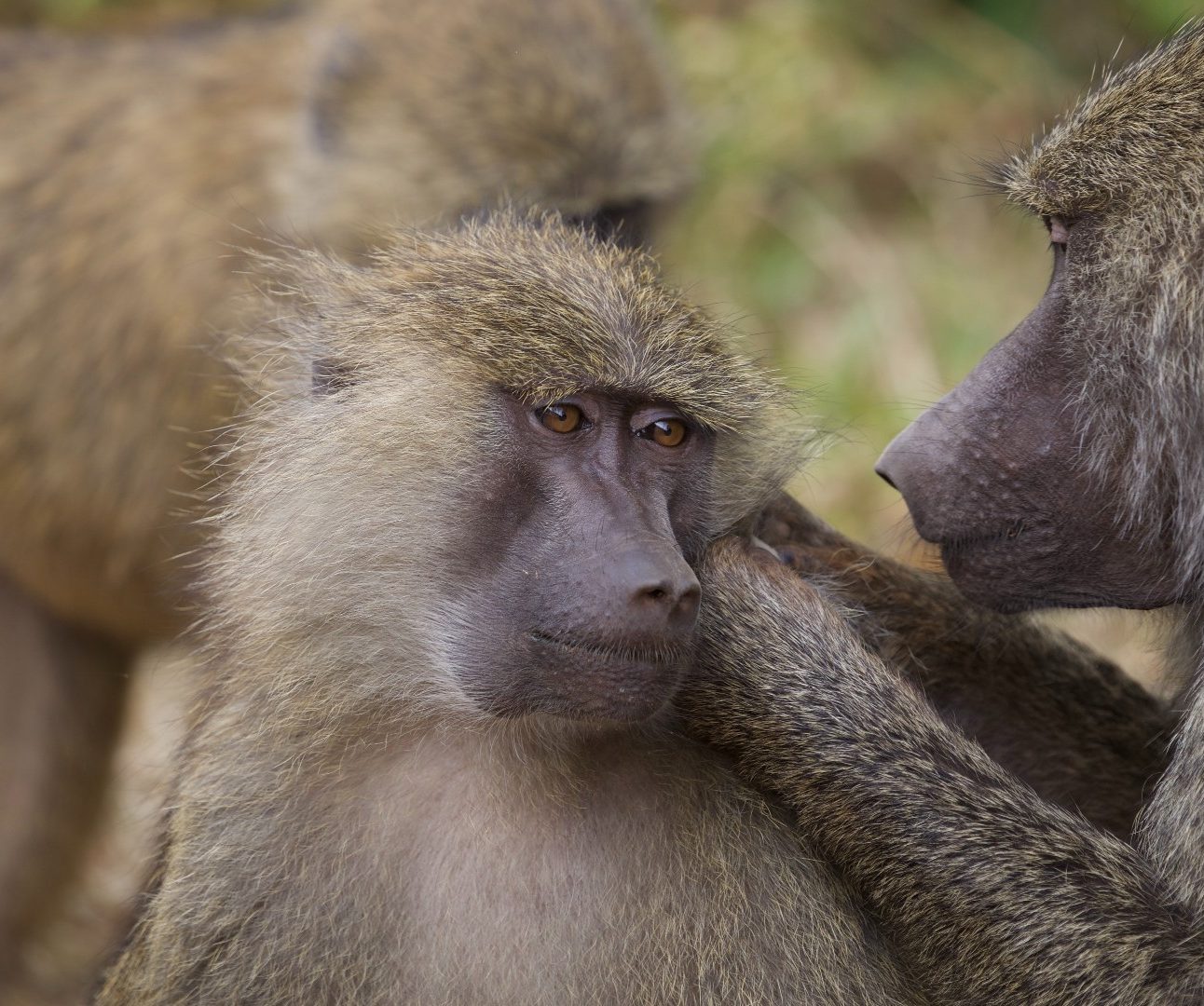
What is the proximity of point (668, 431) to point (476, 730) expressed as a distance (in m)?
0.53

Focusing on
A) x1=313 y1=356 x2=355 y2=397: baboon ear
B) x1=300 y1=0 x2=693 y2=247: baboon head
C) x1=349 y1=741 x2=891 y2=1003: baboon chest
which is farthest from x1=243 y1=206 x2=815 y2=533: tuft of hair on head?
x1=300 y1=0 x2=693 y2=247: baboon head

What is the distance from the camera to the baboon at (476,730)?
242 centimetres

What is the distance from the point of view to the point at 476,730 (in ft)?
8.32

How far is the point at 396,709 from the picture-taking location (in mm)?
2547

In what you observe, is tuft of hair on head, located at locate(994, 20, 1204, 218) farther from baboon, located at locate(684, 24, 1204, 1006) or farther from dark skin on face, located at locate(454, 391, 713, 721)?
dark skin on face, located at locate(454, 391, 713, 721)

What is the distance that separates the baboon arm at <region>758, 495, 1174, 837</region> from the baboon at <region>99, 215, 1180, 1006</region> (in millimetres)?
381

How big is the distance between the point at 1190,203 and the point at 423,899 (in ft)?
4.94

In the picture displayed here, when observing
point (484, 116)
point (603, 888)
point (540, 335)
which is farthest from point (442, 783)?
point (484, 116)

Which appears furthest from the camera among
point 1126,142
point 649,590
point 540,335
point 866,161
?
point 866,161

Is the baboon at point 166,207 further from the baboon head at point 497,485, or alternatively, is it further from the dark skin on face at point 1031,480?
the dark skin on face at point 1031,480

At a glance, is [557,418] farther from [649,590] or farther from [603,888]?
[603,888]

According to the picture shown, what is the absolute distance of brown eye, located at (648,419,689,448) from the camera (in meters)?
2.55

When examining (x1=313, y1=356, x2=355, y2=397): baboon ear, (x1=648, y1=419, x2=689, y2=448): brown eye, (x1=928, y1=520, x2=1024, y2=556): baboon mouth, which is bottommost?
(x1=313, y1=356, x2=355, y2=397): baboon ear

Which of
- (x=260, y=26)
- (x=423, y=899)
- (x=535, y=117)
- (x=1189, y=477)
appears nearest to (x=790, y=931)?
(x=423, y=899)
